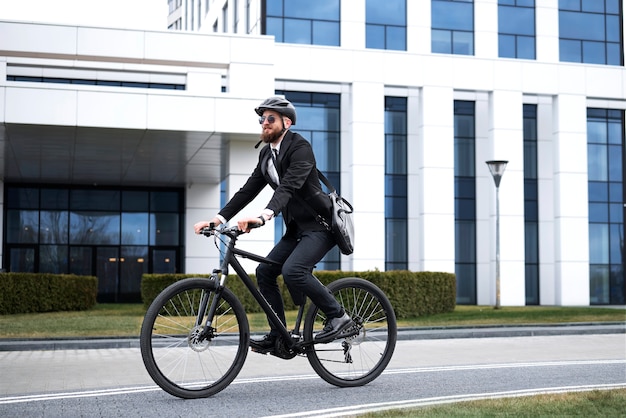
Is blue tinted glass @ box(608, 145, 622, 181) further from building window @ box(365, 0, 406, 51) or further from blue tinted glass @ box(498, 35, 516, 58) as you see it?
building window @ box(365, 0, 406, 51)

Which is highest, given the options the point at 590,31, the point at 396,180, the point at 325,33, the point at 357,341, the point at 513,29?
the point at 590,31

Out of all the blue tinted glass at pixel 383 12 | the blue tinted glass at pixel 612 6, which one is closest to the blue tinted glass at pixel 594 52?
the blue tinted glass at pixel 612 6

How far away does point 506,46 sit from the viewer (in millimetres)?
32844

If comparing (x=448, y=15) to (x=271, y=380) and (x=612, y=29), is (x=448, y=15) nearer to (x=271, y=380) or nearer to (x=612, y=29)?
(x=612, y=29)

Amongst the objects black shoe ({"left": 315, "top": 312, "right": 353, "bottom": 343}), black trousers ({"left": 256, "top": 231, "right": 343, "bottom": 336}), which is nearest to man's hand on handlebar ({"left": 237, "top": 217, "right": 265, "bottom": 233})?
black trousers ({"left": 256, "top": 231, "right": 343, "bottom": 336})

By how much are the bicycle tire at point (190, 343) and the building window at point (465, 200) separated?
27370mm

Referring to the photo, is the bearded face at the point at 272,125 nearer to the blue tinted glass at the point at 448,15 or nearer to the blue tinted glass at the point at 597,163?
the blue tinted glass at the point at 448,15

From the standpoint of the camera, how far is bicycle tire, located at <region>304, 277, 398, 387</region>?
21.4ft

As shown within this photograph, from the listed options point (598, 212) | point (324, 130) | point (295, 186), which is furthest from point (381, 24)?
point (295, 186)

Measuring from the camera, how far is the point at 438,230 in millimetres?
29922

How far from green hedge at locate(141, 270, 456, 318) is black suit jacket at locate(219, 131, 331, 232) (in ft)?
41.9

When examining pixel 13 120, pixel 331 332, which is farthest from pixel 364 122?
pixel 331 332

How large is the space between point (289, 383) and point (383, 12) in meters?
26.2

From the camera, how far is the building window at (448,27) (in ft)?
106
